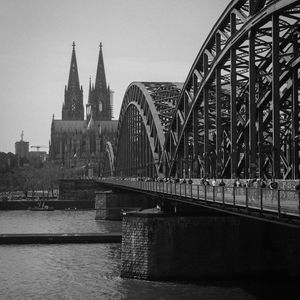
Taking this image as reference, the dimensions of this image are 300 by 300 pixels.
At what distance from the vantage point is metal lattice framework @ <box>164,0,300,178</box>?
36.3 metres

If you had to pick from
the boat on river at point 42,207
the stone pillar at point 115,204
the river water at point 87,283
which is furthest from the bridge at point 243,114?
the boat on river at point 42,207

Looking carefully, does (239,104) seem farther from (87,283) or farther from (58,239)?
(58,239)

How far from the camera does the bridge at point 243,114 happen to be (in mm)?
33984

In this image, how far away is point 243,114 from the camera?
47.9 meters

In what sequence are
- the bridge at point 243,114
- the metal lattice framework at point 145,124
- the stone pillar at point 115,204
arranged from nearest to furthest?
the bridge at point 243,114 → the metal lattice framework at point 145,124 → the stone pillar at point 115,204

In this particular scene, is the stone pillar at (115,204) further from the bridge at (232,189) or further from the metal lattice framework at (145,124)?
the bridge at (232,189)

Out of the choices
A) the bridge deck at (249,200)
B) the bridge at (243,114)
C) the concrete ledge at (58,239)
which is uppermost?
the bridge at (243,114)

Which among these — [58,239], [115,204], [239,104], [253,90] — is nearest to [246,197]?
[253,90]

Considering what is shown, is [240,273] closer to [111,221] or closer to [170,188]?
[170,188]

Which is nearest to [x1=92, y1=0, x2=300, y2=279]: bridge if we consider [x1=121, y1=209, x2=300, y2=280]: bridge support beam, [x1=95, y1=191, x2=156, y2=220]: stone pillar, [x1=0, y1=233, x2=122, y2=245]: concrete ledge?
[x1=121, y1=209, x2=300, y2=280]: bridge support beam

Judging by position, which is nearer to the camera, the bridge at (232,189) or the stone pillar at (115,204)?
the bridge at (232,189)

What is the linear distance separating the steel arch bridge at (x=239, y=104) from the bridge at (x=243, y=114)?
2.3 inches

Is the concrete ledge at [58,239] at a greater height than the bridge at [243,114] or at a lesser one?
lesser

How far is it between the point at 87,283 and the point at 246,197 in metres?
19.2
